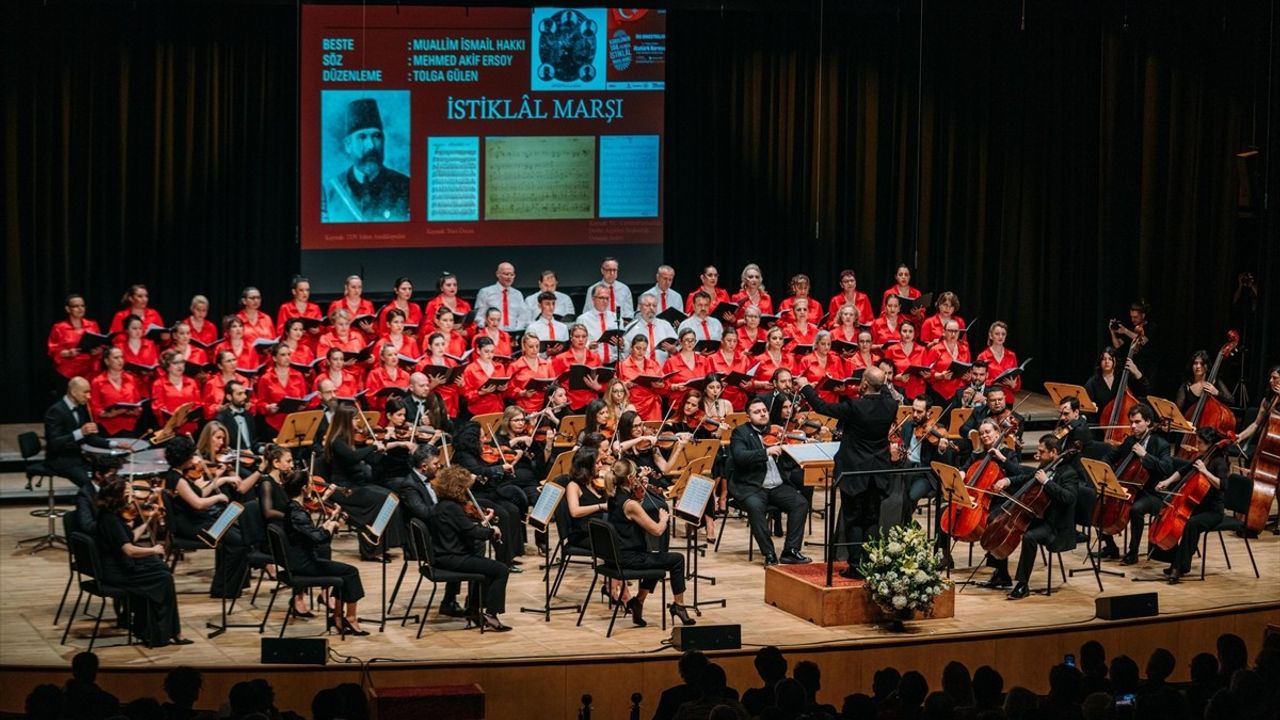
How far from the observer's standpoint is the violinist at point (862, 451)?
10281mm

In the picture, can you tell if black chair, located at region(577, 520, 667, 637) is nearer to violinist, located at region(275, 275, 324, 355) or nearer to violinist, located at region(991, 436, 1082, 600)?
violinist, located at region(991, 436, 1082, 600)

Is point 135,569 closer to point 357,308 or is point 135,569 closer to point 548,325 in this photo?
point 357,308

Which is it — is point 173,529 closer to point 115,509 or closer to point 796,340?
point 115,509

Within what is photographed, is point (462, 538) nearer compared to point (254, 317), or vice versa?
point (462, 538)

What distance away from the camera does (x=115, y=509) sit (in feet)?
31.1

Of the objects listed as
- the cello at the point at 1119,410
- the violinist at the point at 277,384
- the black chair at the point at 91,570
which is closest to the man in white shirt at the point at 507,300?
the violinist at the point at 277,384

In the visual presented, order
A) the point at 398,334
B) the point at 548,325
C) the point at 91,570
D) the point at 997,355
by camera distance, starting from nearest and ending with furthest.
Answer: the point at 91,570 → the point at 398,334 → the point at 548,325 → the point at 997,355

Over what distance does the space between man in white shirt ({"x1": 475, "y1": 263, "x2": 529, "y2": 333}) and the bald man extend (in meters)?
4.15

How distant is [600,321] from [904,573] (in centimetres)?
528

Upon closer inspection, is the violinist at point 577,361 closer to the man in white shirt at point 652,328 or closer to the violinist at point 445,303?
the man in white shirt at point 652,328

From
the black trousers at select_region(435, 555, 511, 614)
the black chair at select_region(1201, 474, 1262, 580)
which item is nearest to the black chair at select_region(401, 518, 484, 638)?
the black trousers at select_region(435, 555, 511, 614)

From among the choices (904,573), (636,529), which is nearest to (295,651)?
(636,529)

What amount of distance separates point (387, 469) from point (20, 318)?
Result: 512 centimetres

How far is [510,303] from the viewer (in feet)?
49.2
